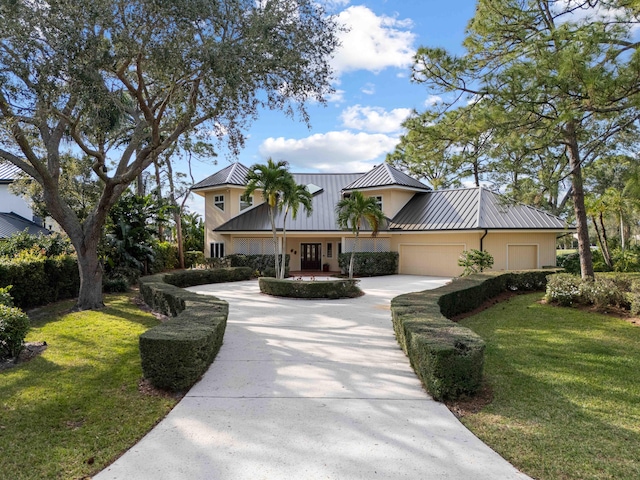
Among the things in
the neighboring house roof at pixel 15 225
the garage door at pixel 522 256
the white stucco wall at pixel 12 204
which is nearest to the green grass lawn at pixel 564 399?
the garage door at pixel 522 256

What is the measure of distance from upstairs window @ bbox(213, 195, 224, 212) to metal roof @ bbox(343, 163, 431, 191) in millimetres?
7795

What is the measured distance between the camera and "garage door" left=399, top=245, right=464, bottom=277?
22.1 metres

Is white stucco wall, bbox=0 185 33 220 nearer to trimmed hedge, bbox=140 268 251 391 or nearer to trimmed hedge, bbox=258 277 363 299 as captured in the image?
trimmed hedge, bbox=258 277 363 299

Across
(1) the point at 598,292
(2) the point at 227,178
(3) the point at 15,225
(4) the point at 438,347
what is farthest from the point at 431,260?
(3) the point at 15,225

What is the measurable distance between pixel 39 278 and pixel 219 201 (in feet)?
44.6

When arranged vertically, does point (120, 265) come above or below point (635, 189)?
below

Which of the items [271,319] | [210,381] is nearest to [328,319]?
[271,319]

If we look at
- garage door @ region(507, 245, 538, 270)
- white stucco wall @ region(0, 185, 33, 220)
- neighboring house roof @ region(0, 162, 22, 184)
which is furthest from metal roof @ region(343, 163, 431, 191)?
neighboring house roof @ region(0, 162, 22, 184)

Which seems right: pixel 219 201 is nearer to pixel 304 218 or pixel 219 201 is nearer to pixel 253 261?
pixel 253 261

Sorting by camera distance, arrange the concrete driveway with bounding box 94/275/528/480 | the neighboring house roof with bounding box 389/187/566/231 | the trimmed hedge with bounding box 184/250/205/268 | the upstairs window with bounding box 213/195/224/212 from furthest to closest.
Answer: the trimmed hedge with bounding box 184/250/205/268 → the upstairs window with bounding box 213/195/224/212 → the neighboring house roof with bounding box 389/187/566/231 → the concrete driveway with bounding box 94/275/528/480

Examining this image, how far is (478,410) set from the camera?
504cm

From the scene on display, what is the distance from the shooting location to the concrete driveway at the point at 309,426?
3.70m

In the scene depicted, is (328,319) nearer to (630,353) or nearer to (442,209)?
(630,353)

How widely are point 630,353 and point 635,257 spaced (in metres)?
14.9
